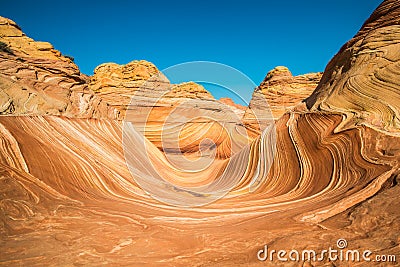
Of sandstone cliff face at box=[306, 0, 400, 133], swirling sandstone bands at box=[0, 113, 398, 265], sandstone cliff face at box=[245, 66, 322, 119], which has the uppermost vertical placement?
sandstone cliff face at box=[245, 66, 322, 119]

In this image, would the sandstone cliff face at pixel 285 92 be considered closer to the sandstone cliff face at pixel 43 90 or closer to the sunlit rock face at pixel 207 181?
the sunlit rock face at pixel 207 181

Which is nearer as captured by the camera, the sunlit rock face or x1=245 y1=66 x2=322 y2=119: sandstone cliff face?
the sunlit rock face

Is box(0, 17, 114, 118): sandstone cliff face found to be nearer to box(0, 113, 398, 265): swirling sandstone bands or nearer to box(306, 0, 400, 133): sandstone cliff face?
box(0, 113, 398, 265): swirling sandstone bands

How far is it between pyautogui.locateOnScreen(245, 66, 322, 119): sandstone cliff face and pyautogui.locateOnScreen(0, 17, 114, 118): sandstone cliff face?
502 inches

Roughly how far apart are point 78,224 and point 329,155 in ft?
13.3

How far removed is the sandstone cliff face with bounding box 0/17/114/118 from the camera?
638cm

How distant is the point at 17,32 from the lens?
12.5 m

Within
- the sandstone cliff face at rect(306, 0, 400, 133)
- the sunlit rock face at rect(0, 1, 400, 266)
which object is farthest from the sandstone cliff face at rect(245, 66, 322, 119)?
the sandstone cliff face at rect(306, 0, 400, 133)

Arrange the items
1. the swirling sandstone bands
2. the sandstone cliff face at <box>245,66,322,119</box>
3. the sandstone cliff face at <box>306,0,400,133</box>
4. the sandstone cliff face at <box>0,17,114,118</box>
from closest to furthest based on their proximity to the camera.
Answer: the swirling sandstone bands → the sandstone cliff face at <box>306,0,400,133</box> → the sandstone cliff face at <box>0,17,114,118</box> → the sandstone cliff face at <box>245,66,322,119</box>

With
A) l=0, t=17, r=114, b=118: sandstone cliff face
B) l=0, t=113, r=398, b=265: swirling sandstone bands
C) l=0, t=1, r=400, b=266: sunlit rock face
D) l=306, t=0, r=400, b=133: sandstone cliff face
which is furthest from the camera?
l=0, t=17, r=114, b=118: sandstone cliff face

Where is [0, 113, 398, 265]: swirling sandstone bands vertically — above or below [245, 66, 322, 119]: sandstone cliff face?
below

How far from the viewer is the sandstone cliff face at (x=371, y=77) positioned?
5.23 metres

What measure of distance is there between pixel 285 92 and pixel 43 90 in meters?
17.1

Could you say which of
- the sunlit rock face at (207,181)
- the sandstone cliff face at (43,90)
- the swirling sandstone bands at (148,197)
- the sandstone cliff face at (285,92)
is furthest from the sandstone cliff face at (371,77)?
the sandstone cliff face at (285,92)
